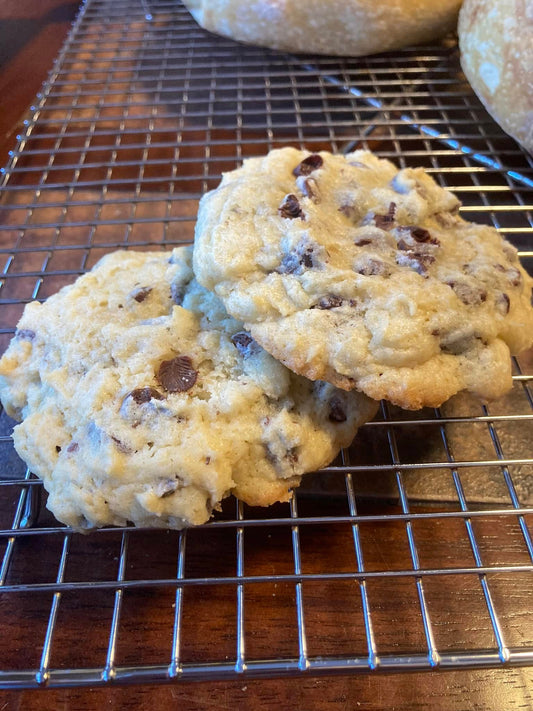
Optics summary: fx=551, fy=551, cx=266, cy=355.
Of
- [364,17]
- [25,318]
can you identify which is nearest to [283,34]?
[364,17]

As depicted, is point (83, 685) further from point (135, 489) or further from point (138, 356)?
point (138, 356)

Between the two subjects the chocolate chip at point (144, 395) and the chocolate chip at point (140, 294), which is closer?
the chocolate chip at point (144, 395)

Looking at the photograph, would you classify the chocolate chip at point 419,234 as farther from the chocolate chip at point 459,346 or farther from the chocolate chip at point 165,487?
the chocolate chip at point 165,487

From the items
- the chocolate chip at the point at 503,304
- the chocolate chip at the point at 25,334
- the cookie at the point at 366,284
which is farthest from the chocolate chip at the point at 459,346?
the chocolate chip at the point at 25,334

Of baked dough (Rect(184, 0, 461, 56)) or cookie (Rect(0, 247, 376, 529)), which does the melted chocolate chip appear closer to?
cookie (Rect(0, 247, 376, 529))

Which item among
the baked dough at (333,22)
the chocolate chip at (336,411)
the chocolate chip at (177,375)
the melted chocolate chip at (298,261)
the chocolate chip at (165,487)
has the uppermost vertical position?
the baked dough at (333,22)

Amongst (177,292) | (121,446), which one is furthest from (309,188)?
(121,446)

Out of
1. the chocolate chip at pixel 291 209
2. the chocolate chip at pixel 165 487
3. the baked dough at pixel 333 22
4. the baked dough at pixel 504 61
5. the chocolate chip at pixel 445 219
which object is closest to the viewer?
the chocolate chip at pixel 165 487

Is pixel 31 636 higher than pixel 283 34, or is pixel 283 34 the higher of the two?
pixel 283 34
